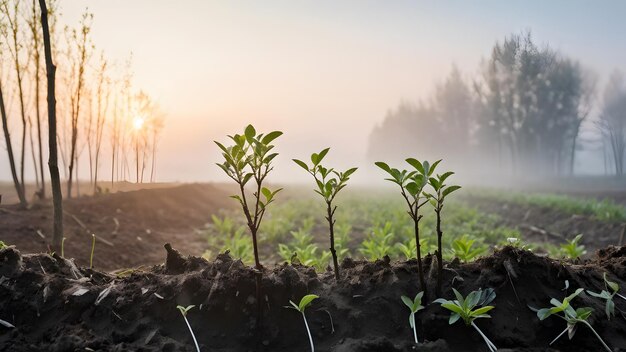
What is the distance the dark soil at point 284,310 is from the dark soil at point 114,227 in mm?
1459

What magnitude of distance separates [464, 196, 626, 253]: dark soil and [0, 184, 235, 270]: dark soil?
22.3 ft

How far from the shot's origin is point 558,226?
9.38 meters

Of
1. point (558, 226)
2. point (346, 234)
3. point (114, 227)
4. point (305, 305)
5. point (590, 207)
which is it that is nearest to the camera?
point (305, 305)

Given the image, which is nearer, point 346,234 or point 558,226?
point 346,234

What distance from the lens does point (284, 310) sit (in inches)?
70.8

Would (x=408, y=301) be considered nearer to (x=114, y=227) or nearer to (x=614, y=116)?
(x=114, y=227)

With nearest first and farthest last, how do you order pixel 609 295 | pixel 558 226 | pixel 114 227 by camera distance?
pixel 609 295
pixel 114 227
pixel 558 226

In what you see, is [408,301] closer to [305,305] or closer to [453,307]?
[453,307]

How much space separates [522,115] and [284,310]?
417 inches

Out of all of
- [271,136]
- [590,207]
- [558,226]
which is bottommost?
[558,226]

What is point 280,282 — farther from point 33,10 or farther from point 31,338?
point 33,10

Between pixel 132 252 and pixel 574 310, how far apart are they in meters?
5.68

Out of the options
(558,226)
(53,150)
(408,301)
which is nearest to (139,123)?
(53,150)

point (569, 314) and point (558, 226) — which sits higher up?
point (569, 314)
